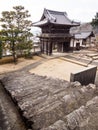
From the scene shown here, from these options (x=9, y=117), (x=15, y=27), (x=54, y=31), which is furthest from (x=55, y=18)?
(x=9, y=117)

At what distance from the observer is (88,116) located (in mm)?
2738

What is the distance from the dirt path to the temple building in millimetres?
14438

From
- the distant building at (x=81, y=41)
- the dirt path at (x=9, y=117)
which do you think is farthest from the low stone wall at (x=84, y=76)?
the distant building at (x=81, y=41)

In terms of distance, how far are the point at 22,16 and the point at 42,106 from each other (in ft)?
49.8

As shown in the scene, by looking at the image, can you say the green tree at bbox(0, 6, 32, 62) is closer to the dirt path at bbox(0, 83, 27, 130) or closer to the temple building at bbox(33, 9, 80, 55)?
the temple building at bbox(33, 9, 80, 55)

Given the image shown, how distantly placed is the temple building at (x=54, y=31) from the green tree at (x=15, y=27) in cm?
351

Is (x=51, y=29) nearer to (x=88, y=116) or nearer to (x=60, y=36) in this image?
(x=60, y=36)

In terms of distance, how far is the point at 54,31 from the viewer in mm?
18891

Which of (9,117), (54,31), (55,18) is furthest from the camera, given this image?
(54,31)

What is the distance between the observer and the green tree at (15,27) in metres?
13.9

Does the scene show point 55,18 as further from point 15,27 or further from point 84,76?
point 84,76

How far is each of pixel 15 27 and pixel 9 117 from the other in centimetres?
1280

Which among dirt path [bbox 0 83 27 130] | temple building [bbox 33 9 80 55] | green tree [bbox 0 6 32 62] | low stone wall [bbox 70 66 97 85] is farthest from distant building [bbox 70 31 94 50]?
dirt path [bbox 0 83 27 130]

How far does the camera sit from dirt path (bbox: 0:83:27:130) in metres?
3.81
